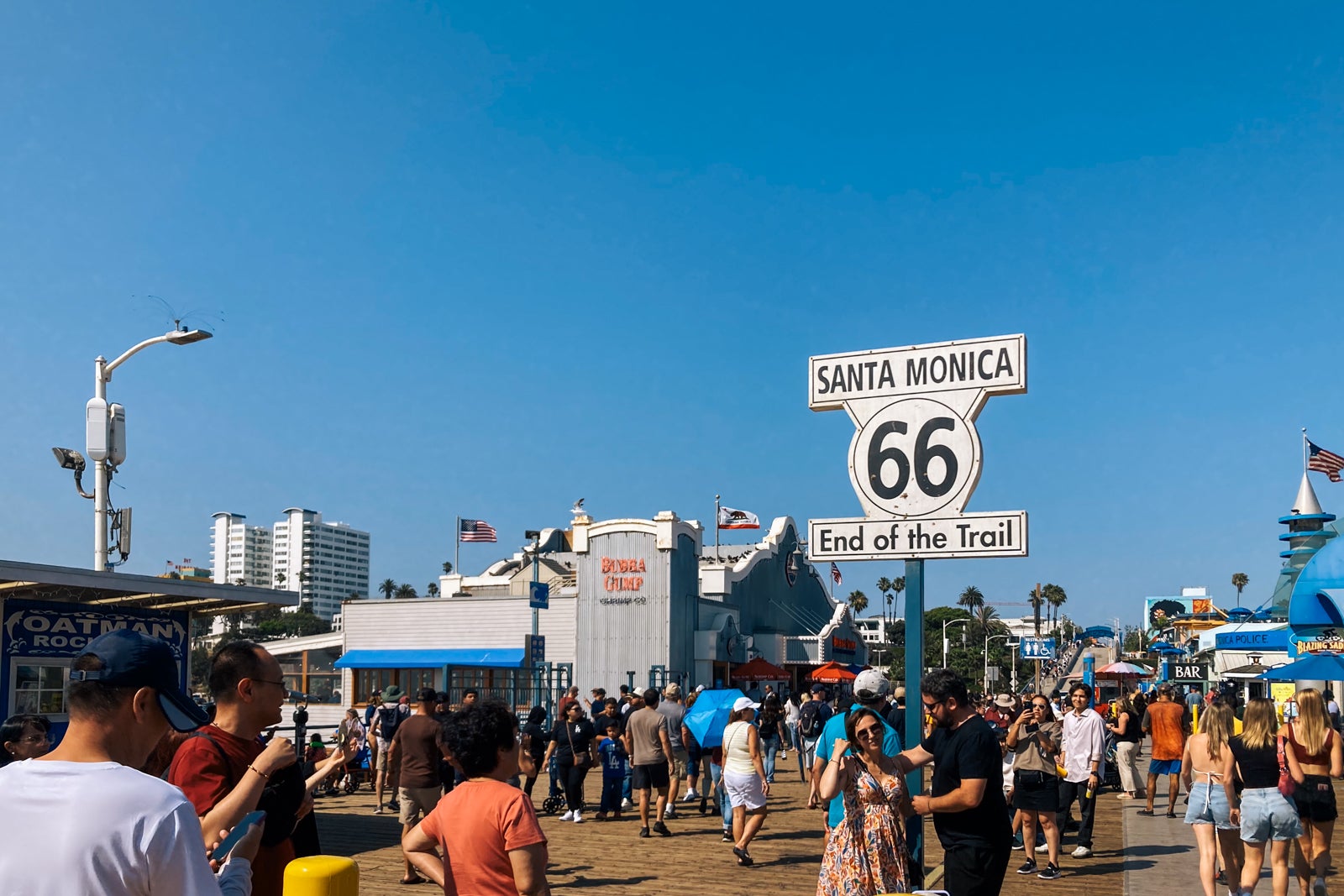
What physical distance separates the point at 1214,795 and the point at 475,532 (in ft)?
121

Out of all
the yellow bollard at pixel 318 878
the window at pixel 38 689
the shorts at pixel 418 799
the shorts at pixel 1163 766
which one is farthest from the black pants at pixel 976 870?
the shorts at pixel 1163 766

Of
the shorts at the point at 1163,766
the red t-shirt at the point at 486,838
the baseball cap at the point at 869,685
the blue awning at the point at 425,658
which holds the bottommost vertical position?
the blue awning at the point at 425,658

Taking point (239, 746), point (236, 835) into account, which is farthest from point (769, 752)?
point (236, 835)

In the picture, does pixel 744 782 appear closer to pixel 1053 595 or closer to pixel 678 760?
pixel 678 760

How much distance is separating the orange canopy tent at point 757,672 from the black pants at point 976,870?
3579 centimetres

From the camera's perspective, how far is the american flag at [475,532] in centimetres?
4369

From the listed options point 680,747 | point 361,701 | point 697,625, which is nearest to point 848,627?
point 697,625

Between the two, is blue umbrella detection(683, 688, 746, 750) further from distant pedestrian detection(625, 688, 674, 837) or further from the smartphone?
the smartphone

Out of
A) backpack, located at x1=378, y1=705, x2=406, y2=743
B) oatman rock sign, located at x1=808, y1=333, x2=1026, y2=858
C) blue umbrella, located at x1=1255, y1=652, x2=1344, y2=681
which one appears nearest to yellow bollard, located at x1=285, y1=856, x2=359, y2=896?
oatman rock sign, located at x1=808, y1=333, x2=1026, y2=858

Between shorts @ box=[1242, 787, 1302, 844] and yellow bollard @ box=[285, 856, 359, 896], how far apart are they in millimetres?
7475

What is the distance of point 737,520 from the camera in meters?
53.7

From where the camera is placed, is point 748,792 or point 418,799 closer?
point 418,799

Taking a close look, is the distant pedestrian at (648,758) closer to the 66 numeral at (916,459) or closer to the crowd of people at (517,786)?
the crowd of people at (517,786)

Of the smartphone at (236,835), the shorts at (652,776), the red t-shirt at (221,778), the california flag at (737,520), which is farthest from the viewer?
the california flag at (737,520)
